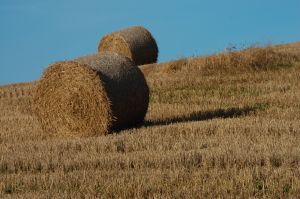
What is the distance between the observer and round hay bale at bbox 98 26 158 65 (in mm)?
26734

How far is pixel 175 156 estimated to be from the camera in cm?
905

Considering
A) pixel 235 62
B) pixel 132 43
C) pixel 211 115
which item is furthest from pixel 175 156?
pixel 132 43

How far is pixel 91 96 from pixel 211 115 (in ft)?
10.0

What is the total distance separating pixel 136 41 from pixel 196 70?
5.51 meters

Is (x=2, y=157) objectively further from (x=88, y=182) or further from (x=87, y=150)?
(x=88, y=182)

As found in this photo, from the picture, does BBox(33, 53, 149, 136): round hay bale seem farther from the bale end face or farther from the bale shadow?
the bale shadow

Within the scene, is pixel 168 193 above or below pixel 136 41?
below

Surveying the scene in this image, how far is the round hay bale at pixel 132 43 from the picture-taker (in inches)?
1053

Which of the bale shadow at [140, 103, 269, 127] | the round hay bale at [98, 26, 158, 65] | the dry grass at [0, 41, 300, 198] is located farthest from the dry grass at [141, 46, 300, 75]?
the bale shadow at [140, 103, 269, 127]

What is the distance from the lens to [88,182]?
770 cm

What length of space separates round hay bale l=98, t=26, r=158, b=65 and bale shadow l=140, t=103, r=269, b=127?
1163 centimetres

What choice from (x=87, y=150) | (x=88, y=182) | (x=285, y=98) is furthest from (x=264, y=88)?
(x=88, y=182)

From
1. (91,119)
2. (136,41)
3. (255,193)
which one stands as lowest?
(255,193)

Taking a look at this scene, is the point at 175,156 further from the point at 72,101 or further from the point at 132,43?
the point at 132,43
